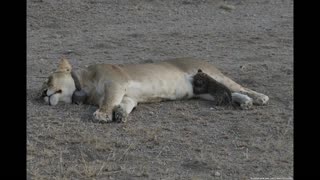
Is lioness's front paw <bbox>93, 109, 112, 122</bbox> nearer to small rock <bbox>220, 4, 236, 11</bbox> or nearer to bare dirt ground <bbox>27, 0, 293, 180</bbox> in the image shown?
bare dirt ground <bbox>27, 0, 293, 180</bbox>

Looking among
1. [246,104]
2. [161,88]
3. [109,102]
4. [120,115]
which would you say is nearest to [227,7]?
[161,88]

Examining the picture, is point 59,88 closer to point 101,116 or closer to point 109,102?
point 109,102

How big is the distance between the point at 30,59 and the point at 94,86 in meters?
2.57

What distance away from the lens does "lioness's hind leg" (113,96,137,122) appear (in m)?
5.98

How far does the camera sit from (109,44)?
10109 mm

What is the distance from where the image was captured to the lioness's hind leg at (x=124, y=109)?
5977mm

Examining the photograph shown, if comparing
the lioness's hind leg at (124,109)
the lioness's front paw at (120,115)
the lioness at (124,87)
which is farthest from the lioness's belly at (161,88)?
the lioness's front paw at (120,115)

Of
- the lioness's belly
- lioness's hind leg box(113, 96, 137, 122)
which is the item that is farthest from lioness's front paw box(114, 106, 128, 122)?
the lioness's belly

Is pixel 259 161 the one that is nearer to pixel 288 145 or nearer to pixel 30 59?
pixel 288 145

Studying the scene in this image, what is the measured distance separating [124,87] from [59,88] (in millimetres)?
626

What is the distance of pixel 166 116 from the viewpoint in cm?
621

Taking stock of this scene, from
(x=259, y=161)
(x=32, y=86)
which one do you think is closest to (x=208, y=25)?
(x=32, y=86)

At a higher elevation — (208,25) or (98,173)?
(208,25)
